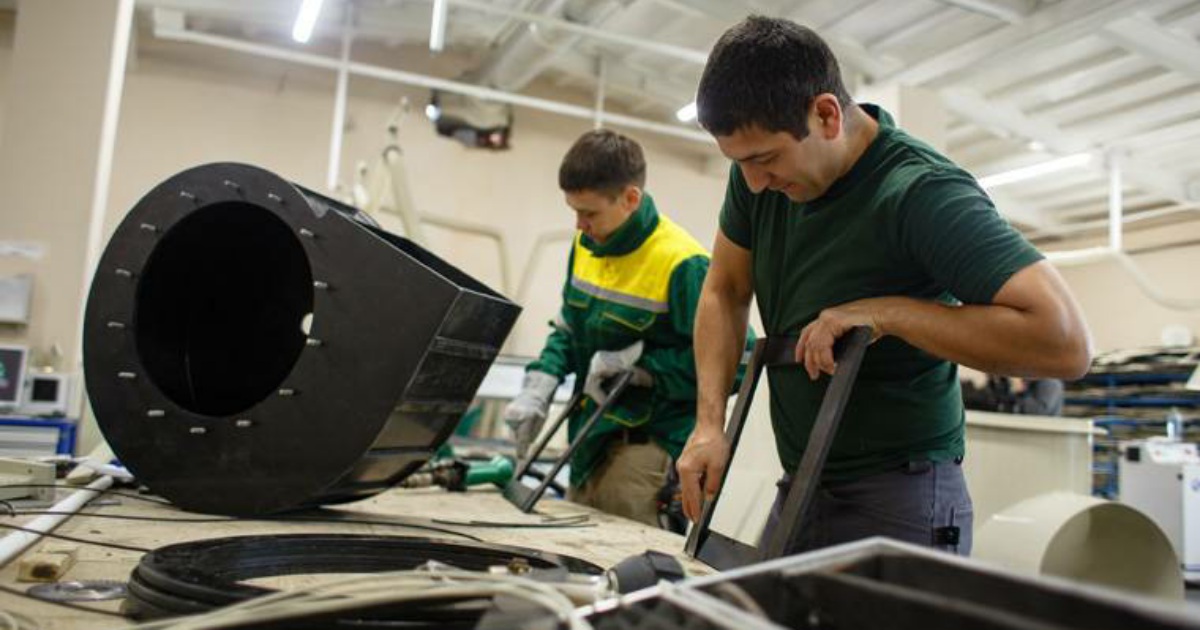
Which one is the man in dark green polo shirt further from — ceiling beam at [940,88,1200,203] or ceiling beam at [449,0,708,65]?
ceiling beam at [940,88,1200,203]

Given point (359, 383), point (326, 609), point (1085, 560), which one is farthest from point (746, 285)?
point (1085, 560)

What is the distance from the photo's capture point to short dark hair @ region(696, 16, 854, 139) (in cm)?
114

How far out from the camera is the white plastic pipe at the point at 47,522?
3.23ft

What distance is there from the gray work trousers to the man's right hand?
0.11 meters

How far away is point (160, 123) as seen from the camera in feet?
18.9

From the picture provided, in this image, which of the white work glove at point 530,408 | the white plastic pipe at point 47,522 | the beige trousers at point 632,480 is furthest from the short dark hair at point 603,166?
the white plastic pipe at point 47,522

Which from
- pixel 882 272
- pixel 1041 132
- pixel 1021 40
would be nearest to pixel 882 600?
pixel 882 272

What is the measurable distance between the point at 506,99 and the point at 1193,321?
6449mm

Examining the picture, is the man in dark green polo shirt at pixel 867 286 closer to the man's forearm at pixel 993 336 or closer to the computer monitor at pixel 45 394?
the man's forearm at pixel 993 336

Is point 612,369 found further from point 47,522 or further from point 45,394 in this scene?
point 45,394

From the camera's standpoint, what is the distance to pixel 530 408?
7.57 ft

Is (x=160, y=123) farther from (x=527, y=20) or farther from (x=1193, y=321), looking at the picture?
(x=1193, y=321)

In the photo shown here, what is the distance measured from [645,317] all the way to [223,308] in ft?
3.16

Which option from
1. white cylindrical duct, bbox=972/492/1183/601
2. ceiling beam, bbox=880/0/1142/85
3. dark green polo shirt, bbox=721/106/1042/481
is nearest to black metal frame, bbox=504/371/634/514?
dark green polo shirt, bbox=721/106/1042/481
